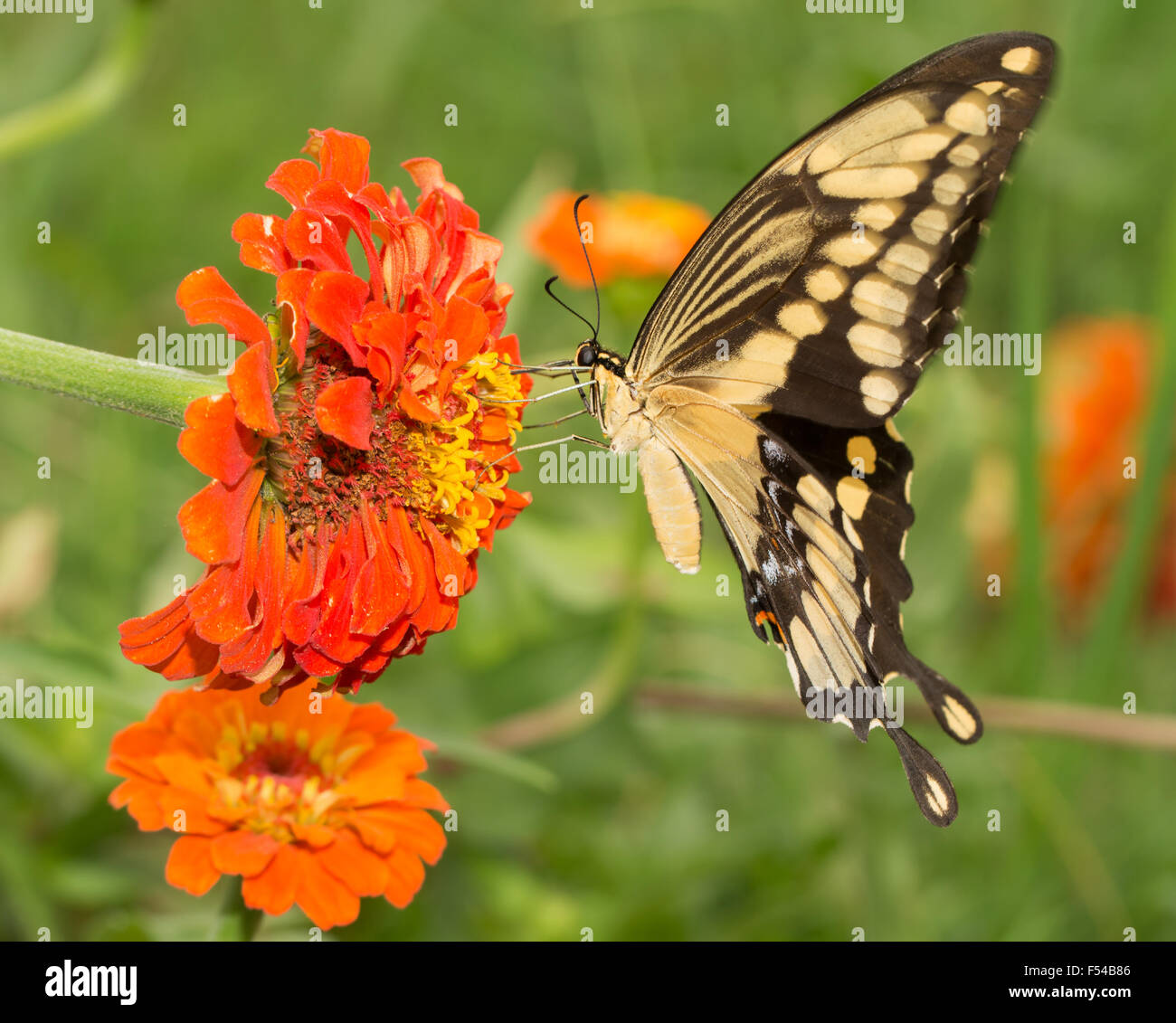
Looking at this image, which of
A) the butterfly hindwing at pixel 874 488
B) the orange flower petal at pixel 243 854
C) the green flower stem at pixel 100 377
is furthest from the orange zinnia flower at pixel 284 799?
the butterfly hindwing at pixel 874 488

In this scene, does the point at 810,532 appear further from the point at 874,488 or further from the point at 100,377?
the point at 100,377

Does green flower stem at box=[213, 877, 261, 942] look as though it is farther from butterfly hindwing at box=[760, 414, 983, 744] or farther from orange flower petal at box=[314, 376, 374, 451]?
butterfly hindwing at box=[760, 414, 983, 744]

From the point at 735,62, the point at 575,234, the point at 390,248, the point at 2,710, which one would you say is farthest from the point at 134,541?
the point at 735,62

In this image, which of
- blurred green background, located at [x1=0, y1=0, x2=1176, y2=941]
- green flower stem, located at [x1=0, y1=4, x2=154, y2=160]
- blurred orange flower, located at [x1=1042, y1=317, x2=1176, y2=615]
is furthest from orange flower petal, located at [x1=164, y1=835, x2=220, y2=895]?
blurred orange flower, located at [x1=1042, y1=317, x2=1176, y2=615]

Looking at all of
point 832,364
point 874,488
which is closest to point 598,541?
point 874,488

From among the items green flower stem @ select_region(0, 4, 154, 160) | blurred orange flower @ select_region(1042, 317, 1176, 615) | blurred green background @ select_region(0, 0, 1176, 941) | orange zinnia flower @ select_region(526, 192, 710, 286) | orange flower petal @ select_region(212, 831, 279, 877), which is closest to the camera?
orange flower petal @ select_region(212, 831, 279, 877)

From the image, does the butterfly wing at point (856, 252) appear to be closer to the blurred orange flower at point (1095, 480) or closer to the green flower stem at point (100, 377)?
the green flower stem at point (100, 377)
